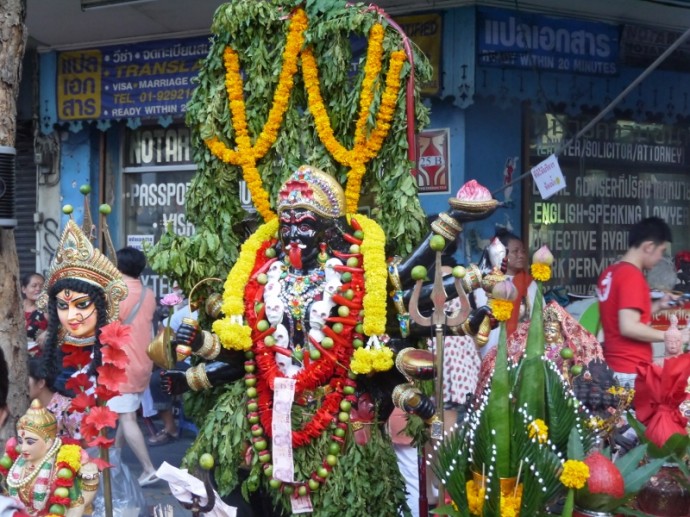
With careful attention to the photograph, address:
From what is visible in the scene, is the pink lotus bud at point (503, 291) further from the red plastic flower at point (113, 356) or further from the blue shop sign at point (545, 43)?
the blue shop sign at point (545, 43)

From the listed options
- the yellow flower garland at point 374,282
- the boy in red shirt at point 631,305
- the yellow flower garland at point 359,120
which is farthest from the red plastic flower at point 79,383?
the boy in red shirt at point 631,305

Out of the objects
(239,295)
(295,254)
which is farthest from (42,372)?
(295,254)

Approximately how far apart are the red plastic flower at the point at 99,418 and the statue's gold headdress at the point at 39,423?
5.3 inches

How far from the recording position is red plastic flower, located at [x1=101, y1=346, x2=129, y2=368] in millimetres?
3769

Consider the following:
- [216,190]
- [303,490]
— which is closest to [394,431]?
[303,490]

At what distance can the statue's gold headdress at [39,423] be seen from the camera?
3.63m

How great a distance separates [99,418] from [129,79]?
5.71m

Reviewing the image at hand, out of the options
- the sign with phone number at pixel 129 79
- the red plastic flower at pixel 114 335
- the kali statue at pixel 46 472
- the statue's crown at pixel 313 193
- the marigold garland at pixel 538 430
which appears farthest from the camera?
the sign with phone number at pixel 129 79

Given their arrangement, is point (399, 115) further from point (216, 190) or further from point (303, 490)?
point (303, 490)

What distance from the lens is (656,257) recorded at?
17.0 feet

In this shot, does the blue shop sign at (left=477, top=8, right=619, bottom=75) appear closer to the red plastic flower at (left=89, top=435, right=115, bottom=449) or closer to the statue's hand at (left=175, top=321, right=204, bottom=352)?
the statue's hand at (left=175, top=321, right=204, bottom=352)

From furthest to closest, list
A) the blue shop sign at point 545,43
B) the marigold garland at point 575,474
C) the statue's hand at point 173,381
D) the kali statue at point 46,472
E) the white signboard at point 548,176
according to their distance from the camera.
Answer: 1. the blue shop sign at point 545,43
2. the white signboard at point 548,176
3. the statue's hand at point 173,381
4. the kali statue at point 46,472
5. the marigold garland at point 575,474

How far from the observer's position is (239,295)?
407 cm

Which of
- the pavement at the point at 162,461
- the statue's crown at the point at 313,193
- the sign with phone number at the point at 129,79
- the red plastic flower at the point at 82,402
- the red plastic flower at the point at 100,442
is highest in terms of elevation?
the sign with phone number at the point at 129,79
